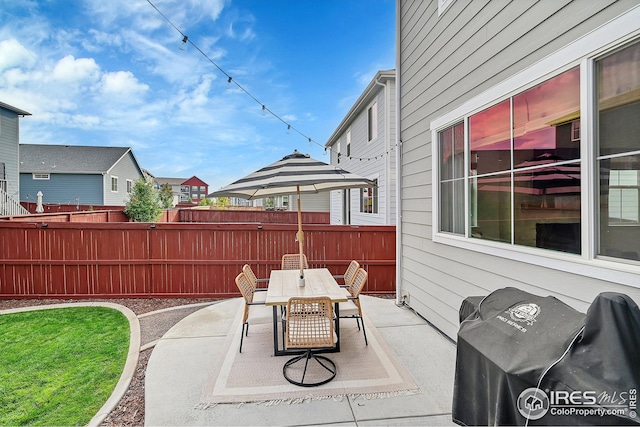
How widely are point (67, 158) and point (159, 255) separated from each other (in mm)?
22053

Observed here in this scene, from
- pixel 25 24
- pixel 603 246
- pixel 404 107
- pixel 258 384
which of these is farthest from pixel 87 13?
pixel 603 246

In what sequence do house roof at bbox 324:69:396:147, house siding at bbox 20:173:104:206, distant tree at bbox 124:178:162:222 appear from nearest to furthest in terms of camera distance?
house roof at bbox 324:69:396:147 < distant tree at bbox 124:178:162:222 < house siding at bbox 20:173:104:206

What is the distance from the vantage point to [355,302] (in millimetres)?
3896

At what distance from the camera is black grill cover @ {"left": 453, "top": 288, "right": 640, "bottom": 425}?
108 centimetres

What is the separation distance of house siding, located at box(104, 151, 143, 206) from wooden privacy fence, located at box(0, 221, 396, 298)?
55.9 ft

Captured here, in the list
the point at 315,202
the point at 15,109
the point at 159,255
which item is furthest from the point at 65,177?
the point at 159,255

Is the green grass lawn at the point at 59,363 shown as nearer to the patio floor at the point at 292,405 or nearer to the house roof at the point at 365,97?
the patio floor at the point at 292,405

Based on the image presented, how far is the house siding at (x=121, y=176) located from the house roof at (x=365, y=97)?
16.1m

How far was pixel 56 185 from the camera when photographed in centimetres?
2147

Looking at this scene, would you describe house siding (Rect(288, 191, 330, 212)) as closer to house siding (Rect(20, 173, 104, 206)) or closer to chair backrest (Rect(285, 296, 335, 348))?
house siding (Rect(20, 173, 104, 206))

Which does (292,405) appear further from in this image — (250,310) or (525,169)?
(525,169)

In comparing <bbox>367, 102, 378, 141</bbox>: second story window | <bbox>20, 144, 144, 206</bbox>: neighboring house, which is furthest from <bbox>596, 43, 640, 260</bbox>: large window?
<bbox>20, 144, 144, 206</bbox>: neighboring house

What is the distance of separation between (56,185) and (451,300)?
87.0 feet

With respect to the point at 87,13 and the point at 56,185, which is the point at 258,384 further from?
the point at 56,185
